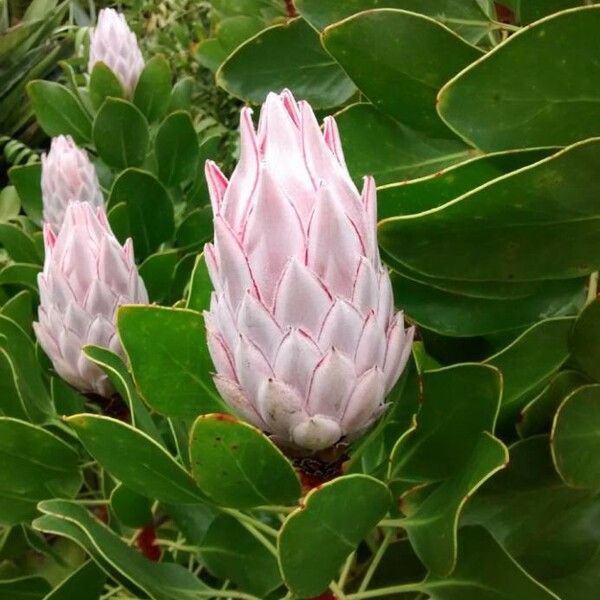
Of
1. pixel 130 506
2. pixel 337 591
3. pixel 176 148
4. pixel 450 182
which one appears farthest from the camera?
pixel 176 148

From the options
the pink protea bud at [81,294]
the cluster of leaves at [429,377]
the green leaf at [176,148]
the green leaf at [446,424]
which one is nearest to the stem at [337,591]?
the cluster of leaves at [429,377]

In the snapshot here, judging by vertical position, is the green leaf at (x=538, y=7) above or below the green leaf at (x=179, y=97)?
above

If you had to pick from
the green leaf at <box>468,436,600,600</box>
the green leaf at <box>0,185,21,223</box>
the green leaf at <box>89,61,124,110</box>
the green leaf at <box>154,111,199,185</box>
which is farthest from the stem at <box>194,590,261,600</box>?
the green leaf at <box>0,185,21,223</box>

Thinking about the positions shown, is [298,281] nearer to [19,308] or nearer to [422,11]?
[422,11]

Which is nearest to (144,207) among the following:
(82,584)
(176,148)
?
(176,148)

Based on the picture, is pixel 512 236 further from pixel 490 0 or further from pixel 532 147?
pixel 490 0

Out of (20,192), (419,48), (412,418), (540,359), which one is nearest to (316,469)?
(412,418)

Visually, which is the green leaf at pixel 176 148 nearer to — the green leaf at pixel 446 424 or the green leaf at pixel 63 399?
the green leaf at pixel 63 399
